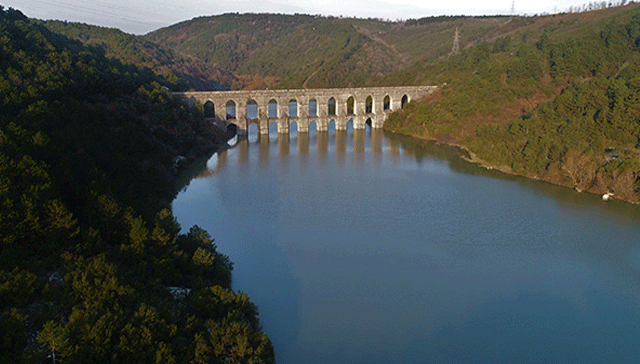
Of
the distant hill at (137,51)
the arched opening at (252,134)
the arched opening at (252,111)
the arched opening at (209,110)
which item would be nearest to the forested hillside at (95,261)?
the arched opening at (252,134)

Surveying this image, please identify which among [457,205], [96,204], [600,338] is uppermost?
[96,204]

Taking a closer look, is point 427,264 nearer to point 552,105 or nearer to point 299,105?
point 552,105

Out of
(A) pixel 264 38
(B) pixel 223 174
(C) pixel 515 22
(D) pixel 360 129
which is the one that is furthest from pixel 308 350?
(A) pixel 264 38

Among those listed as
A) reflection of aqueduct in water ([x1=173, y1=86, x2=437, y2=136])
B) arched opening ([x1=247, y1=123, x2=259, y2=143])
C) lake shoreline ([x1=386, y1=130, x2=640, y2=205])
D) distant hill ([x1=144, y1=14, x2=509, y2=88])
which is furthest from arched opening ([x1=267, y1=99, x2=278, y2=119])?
lake shoreline ([x1=386, y1=130, x2=640, y2=205])

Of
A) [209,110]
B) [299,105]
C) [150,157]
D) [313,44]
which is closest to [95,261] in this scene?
[150,157]

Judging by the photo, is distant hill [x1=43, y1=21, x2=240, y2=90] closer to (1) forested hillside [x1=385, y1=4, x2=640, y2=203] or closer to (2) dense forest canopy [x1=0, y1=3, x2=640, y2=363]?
(2) dense forest canopy [x1=0, y1=3, x2=640, y2=363]

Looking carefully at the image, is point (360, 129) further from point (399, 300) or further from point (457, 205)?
point (399, 300)
